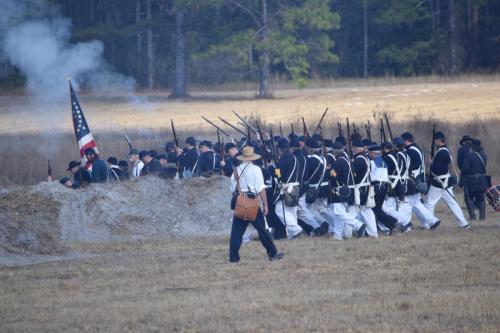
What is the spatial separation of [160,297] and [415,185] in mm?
7252

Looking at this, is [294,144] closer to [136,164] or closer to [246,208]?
[246,208]

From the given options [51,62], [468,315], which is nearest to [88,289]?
[468,315]

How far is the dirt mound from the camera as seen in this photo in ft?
63.3

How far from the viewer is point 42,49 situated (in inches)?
1077

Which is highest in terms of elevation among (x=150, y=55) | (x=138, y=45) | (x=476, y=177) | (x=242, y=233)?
(x=138, y=45)

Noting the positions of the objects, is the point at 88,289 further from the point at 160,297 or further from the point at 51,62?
the point at 51,62

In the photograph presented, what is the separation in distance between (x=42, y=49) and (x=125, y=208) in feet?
28.3

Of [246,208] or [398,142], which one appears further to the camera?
[398,142]

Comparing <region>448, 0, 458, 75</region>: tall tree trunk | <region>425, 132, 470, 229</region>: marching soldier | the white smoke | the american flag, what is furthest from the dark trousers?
<region>448, 0, 458, 75</region>: tall tree trunk

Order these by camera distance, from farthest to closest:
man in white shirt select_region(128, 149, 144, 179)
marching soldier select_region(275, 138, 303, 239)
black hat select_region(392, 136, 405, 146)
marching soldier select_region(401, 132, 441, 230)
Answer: man in white shirt select_region(128, 149, 144, 179)
black hat select_region(392, 136, 405, 146)
marching soldier select_region(401, 132, 441, 230)
marching soldier select_region(275, 138, 303, 239)

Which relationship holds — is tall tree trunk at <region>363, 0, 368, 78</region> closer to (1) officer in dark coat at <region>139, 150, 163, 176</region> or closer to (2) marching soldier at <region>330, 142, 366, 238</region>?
(1) officer in dark coat at <region>139, 150, 163, 176</region>

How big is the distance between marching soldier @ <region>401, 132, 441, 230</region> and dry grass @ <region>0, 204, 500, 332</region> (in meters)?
1.35

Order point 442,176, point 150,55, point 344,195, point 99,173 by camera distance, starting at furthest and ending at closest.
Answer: point 150,55 < point 99,173 < point 442,176 < point 344,195

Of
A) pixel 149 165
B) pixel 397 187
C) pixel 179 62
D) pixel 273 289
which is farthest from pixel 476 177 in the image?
pixel 179 62
